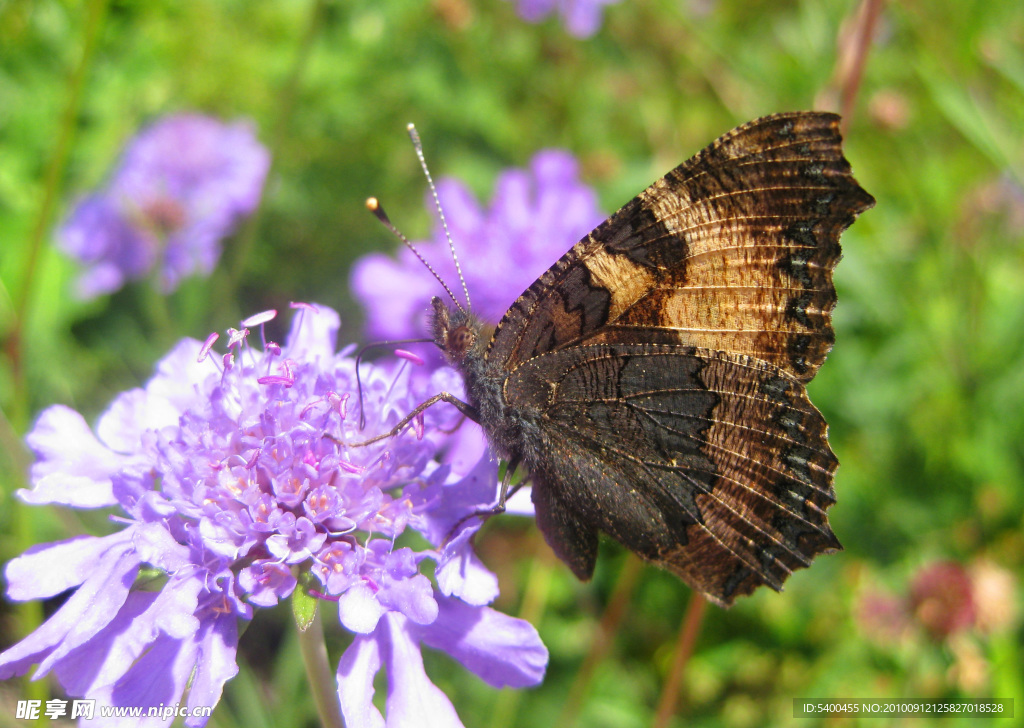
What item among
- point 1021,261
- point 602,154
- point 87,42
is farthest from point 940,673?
point 87,42

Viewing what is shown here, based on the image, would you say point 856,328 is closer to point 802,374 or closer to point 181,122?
point 802,374

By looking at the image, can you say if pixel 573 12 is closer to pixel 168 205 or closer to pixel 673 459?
pixel 168 205

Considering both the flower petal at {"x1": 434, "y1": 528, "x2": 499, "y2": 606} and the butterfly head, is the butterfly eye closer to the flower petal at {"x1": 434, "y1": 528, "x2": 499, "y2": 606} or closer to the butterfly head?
the butterfly head

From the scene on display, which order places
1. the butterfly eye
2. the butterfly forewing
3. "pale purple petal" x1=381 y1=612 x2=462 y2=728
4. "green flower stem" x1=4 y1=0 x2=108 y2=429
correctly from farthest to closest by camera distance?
"green flower stem" x1=4 y1=0 x2=108 y2=429, the butterfly eye, the butterfly forewing, "pale purple petal" x1=381 y1=612 x2=462 y2=728

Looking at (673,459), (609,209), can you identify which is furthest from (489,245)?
(673,459)

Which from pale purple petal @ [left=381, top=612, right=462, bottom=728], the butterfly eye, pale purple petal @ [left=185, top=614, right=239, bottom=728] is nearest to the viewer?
pale purple petal @ [left=185, top=614, right=239, bottom=728]

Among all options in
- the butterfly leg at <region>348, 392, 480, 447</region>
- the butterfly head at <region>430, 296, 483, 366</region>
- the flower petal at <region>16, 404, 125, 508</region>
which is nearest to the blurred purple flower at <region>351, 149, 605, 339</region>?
the butterfly head at <region>430, 296, 483, 366</region>

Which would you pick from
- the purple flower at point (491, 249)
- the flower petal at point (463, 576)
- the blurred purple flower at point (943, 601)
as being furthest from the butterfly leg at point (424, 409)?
the blurred purple flower at point (943, 601)
